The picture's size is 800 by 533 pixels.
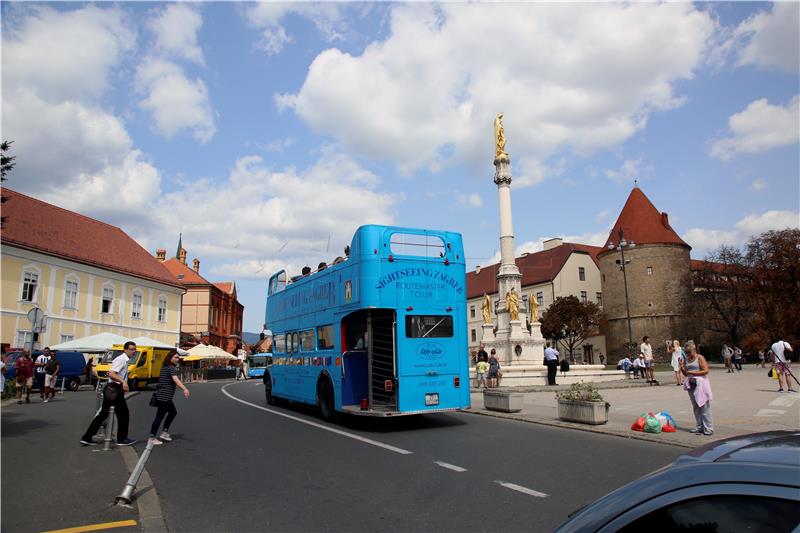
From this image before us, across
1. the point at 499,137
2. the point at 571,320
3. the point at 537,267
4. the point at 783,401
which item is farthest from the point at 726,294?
the point at 783,401

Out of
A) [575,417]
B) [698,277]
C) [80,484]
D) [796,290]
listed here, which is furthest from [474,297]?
[80,484]

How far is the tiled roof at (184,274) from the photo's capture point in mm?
74125

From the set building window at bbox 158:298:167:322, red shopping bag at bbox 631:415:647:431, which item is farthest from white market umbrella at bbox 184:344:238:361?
red shopping bag at bbox 631:415:647:431

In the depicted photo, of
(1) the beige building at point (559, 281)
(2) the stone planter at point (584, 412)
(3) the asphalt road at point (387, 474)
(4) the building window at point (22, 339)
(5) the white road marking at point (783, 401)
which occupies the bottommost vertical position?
(3) the asphalt road at point (387, 474)

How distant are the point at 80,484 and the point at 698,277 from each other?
6508 centimetres

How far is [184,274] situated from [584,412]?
236 ft

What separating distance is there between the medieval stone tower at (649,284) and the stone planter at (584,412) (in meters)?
54.5

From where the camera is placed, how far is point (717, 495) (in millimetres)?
1881

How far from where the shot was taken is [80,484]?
296 inches

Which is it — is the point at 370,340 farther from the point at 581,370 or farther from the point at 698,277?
the point at 698,277

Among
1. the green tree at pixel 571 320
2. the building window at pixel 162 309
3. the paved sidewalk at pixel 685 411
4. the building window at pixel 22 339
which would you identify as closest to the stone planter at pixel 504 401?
the paved sidewalk at pixel 685 411

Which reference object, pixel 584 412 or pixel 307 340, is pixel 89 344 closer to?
pixel 307 340

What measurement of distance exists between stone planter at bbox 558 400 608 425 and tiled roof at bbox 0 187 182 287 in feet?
131

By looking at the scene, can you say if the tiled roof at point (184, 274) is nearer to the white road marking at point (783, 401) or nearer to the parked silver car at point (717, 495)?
the white road marking at point (783, 401)
